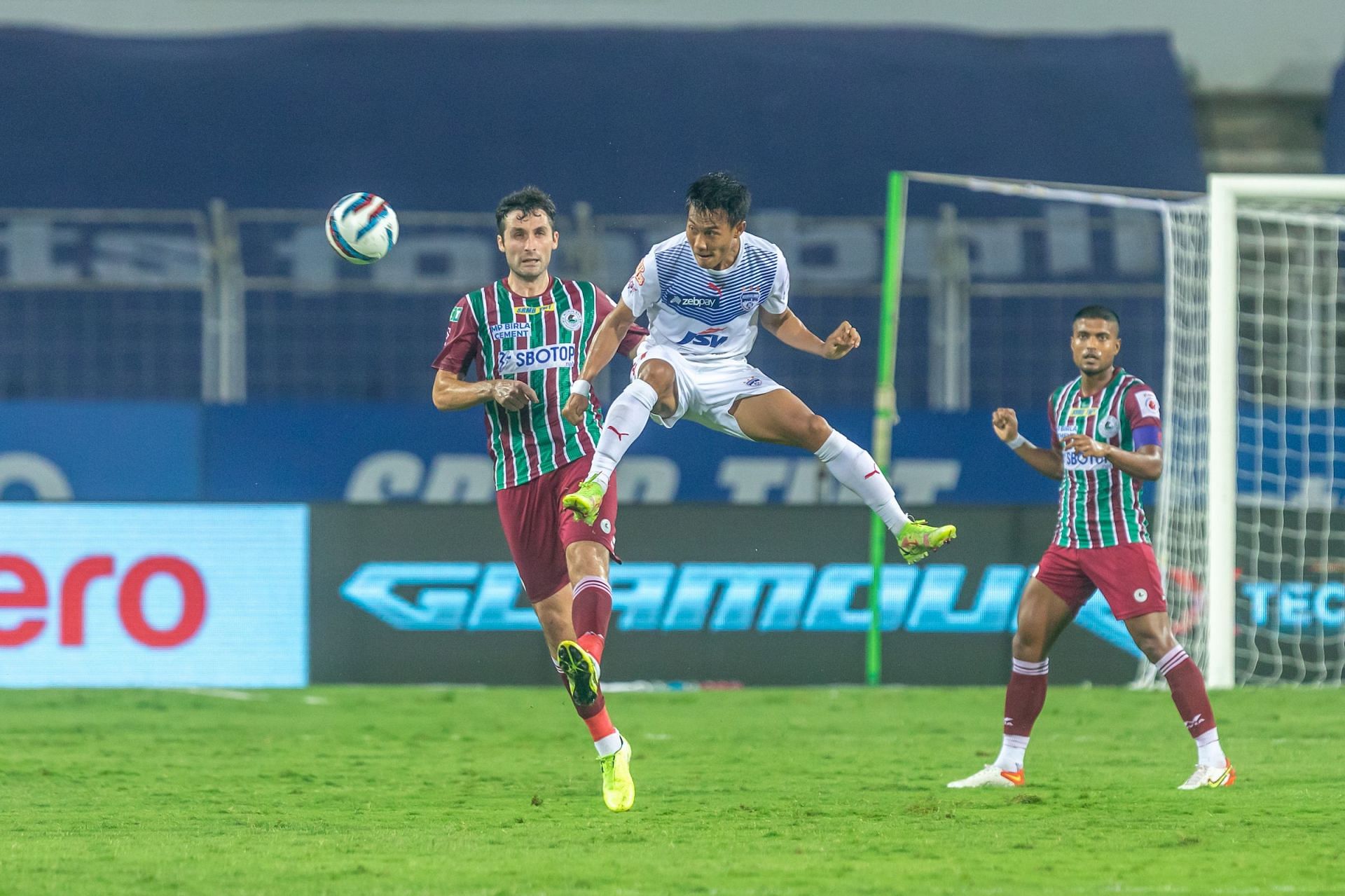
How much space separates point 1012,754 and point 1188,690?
693 mm

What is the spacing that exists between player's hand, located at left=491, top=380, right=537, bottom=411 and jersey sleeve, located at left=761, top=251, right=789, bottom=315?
3.06ft

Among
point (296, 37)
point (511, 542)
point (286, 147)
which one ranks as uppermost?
point (296, 37)

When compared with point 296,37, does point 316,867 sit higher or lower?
lower

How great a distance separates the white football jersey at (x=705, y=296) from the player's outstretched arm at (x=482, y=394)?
1.60ft

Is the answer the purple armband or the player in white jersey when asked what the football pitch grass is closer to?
the player in white jersey

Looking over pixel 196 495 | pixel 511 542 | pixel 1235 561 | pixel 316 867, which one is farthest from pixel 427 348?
pixel 316 867

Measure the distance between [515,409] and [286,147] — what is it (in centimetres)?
1121

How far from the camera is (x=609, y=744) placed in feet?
20.7

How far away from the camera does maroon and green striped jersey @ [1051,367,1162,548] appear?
6973 millimetres

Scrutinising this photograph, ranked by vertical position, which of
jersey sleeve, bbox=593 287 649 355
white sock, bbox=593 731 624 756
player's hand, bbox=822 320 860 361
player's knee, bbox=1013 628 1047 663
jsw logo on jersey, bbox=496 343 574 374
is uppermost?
jersey sleeve, bbox=593 287 649 355

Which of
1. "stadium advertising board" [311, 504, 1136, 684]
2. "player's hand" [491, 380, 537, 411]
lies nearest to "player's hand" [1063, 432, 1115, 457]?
"player's hand" [491, 380, 537, 411]

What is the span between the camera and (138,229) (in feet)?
49.8

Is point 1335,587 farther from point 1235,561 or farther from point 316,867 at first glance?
point 316,867

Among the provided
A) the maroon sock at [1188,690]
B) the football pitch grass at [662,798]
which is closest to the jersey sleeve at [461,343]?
the football pitch grass at [662,798]
